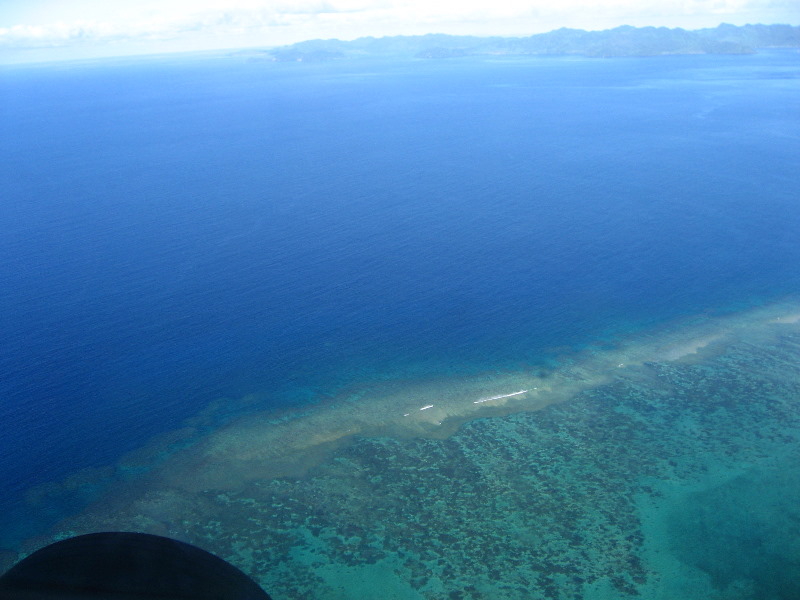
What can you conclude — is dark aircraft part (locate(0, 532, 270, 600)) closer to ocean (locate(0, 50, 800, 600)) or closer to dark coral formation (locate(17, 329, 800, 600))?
dark coral formation (locate(17, 329, 800, 600))

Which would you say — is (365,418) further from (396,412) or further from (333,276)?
(333,276)

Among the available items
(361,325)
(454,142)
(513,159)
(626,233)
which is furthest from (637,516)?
(454,142)

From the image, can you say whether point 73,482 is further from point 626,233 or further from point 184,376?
point 626,233

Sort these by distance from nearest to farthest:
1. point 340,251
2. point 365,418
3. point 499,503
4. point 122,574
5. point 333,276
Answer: point 122,574 < point 499,503 < point 365,418 < point 333,276 < point 340,251

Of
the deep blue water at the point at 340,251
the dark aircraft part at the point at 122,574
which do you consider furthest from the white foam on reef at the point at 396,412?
the dark aircraft part at the point at 122,574

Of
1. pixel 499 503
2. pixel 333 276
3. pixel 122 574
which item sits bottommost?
pixel 499 503

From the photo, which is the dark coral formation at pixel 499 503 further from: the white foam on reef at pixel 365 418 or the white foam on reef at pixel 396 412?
the white foam on reef at pixel 396 412

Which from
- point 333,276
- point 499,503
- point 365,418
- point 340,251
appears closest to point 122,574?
point 499,503
